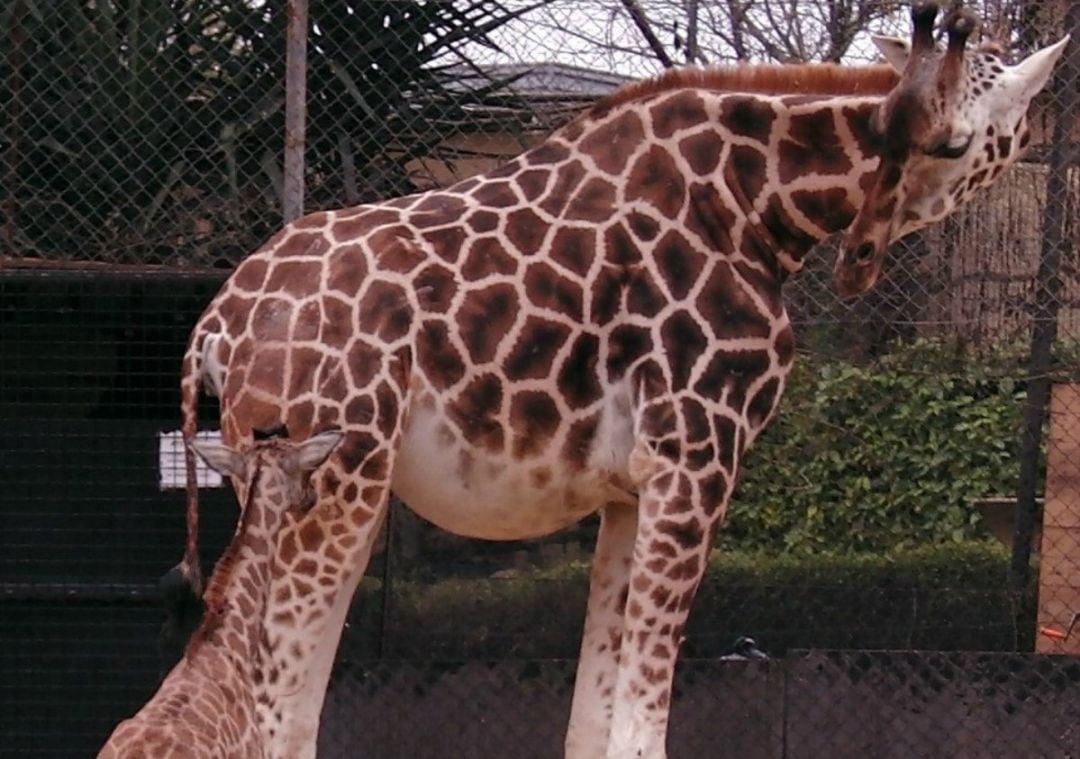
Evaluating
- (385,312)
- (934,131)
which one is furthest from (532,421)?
(934,131)

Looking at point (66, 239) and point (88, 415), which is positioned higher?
point (66, 239)

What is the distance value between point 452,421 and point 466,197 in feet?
3.05

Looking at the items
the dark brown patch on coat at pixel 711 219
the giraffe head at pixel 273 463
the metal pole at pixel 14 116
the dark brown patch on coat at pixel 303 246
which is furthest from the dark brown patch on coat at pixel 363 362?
the metal pole at pixel 14 116

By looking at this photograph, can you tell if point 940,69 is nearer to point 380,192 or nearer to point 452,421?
point 452,421

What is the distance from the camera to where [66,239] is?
354 inches

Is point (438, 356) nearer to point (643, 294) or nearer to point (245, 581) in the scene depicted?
point (643, 294)

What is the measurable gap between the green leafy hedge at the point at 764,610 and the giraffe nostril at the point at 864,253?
257 cm

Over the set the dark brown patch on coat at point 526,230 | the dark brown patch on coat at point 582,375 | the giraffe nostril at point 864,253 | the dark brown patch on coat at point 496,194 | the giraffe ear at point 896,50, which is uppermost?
the giraffe ear at point 896,50

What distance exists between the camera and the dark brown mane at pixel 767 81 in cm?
759

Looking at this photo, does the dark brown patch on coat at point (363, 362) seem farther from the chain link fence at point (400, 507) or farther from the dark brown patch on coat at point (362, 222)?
the chain link fence at point (400, 507)

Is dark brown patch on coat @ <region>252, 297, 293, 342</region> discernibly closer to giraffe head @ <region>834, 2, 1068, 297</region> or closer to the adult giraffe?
the adult giraffe

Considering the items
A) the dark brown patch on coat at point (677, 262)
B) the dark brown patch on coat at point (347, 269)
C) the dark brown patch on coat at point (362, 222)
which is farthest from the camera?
the dark brown patch on coat at point (362, 222)

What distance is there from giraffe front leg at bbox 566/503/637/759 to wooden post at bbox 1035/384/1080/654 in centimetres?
256

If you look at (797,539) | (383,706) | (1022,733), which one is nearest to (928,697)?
(1022,733)
